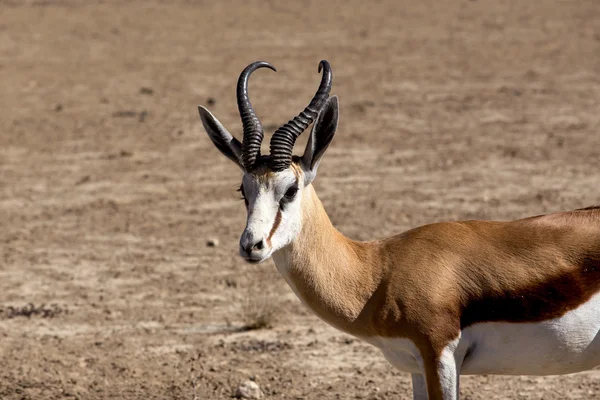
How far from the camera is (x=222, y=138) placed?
6.27 metres

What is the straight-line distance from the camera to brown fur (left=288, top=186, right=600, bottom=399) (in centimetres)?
571

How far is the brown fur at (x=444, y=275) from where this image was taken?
5711 millimetres

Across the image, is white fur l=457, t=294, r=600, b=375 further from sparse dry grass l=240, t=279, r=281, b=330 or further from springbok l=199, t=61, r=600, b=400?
sparse dry grass l=240, t=279, r=281, b=330

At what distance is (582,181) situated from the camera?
12523 millimetres

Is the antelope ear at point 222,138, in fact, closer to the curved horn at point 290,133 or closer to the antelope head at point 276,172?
the antelope head at point 276,172

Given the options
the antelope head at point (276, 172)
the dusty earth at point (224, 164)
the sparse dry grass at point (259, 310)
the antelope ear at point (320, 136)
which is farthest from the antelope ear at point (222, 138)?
the sparse dry grass at point (259, 310)

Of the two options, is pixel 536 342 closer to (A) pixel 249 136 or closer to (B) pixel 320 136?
(B) pixel 320 136

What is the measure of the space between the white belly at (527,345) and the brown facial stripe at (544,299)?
0.12 ft

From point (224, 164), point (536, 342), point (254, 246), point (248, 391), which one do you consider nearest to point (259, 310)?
point (248, 391)

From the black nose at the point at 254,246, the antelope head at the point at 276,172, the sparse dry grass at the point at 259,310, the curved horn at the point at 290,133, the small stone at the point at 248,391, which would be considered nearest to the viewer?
the black nose at the point at 254,246

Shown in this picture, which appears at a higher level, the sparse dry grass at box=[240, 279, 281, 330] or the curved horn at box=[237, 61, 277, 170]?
the curved horn at box=[237, 61, 277, 170]

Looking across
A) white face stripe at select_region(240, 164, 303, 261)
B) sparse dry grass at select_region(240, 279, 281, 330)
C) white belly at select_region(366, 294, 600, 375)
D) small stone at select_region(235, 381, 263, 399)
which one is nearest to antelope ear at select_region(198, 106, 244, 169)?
white face stripe at select_region(240, 164, 303, 261)

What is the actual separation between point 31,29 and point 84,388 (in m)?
16.2

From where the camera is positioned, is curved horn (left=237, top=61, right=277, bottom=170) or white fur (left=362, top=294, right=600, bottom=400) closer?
white fur (left=362, top=294, right=600, bottom=400)
